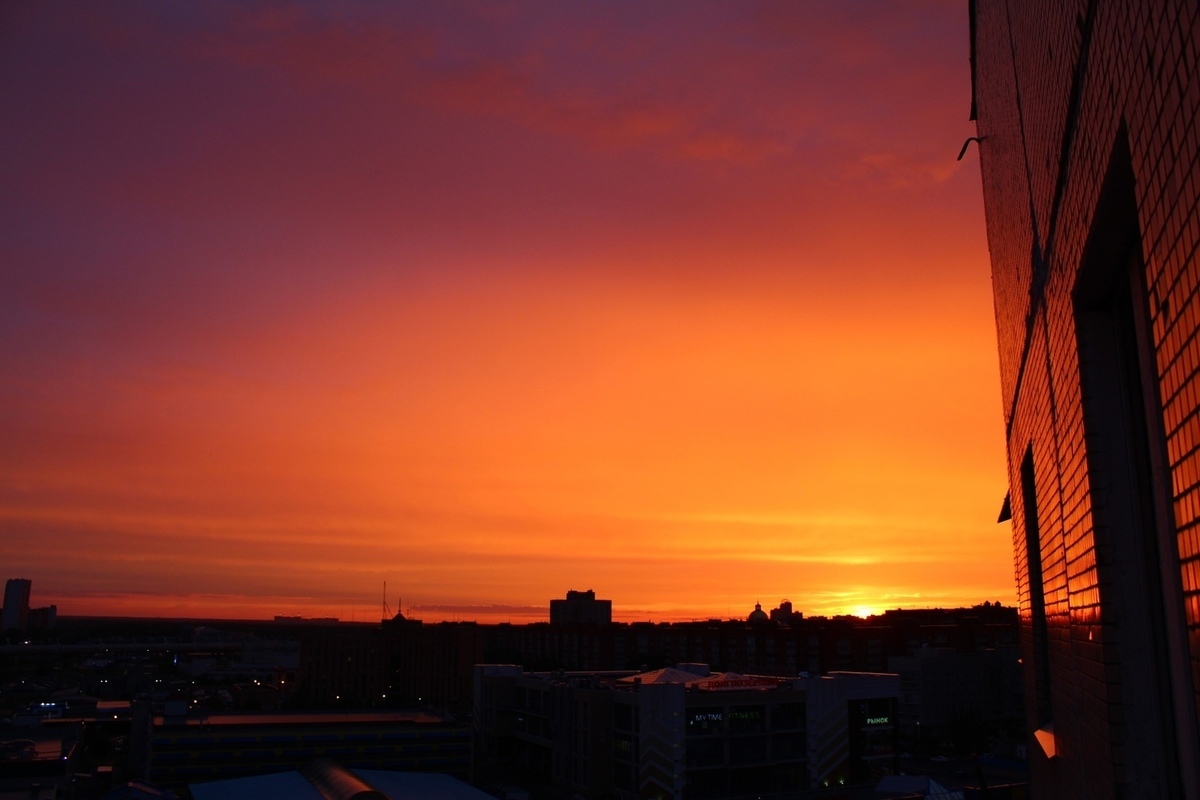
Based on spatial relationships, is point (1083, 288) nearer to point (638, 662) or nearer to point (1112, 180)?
point (1112, 180)

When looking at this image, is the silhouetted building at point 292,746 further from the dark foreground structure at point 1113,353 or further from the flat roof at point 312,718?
the dark foreground structure at point 1113,353

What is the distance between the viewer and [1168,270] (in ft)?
12.8

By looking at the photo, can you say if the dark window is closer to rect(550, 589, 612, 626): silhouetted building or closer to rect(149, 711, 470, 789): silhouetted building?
rect(149, 711, 470, 789): silhouetted building

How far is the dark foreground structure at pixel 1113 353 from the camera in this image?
384 centimetres

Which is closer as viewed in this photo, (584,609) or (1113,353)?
(1113,353)

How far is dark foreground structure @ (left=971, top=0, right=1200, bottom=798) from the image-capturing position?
3836 mm

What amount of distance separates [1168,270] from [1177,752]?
447cm

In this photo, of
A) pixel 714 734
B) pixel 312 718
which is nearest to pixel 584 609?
pixel 312 718

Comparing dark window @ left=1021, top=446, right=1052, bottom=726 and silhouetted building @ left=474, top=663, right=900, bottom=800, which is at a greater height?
dark window @ left=1021, top=446, right=1052, bottom=726

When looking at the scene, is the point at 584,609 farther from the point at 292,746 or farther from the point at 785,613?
the point at 292,746

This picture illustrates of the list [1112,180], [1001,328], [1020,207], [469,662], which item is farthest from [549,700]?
[1112,180]

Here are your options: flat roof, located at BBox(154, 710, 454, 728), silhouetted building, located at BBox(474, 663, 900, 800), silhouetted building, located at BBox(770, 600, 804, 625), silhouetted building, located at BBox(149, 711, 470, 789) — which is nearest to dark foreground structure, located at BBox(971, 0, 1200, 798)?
silhouetted building, located at BBox(474, 663, 900, 800)

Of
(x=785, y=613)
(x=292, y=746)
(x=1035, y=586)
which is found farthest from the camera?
(x=785, y=613)

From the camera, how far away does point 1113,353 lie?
23.2 feet
